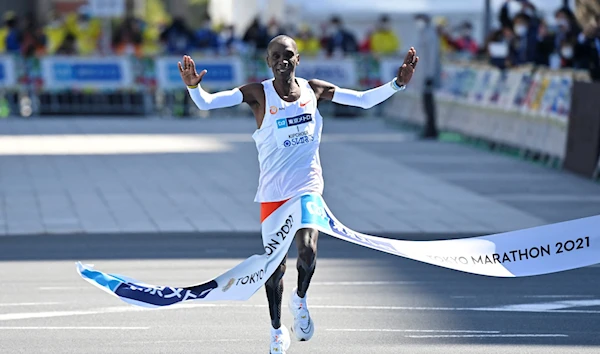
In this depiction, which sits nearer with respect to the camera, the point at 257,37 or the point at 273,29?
the point at 257,37

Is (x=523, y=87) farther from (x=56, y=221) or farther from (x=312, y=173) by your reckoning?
(x=312, y=173)

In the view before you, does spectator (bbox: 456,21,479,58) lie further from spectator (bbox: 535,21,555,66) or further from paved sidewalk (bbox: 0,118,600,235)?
spectator (bbox: 535,21,555,66)

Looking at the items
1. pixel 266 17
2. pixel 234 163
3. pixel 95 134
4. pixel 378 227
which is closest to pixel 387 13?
pixel 266 17

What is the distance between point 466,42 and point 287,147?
28.5m

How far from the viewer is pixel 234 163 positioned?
20.6 metres

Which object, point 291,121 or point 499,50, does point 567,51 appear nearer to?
point 499,50

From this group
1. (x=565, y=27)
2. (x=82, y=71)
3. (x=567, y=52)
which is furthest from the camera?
(x=82, y=71)

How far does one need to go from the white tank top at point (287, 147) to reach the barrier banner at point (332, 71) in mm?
22642

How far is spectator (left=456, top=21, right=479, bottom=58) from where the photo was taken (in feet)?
114

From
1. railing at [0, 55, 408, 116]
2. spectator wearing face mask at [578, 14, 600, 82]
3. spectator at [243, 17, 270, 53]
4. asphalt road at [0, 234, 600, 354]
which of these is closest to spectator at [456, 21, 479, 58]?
railing at [0, 55, 408, 116]

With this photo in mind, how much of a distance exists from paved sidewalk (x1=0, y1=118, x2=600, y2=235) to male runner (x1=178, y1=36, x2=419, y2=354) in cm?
607

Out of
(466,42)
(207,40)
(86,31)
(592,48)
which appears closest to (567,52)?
(592,48)

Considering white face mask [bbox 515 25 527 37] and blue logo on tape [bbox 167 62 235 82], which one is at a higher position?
white face mask [bbox 515 25 527 37]

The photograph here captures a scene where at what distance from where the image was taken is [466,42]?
1399 inches
